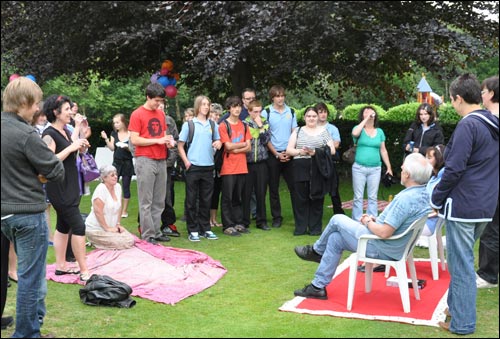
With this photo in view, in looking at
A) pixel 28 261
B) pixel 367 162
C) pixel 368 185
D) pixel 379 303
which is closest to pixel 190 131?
pixel 367 162

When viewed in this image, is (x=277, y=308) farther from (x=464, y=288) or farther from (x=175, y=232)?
(x=175, y=232)

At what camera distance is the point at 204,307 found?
5617 millimetres

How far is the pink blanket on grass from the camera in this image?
20.0 feet

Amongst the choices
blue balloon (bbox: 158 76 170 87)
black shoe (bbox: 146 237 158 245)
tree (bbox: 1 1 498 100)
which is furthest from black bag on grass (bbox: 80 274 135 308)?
blue balloon (bbox: 158 76 170 87)

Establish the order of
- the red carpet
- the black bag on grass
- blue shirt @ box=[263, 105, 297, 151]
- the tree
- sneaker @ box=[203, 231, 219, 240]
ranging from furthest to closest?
the tree → blue shirt @ box=[263, 105, 297, 151] → sneaker @ box=[203, 231, 219, 240] → the black bag on grass → the red carpet

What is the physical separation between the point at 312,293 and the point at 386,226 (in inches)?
39.0

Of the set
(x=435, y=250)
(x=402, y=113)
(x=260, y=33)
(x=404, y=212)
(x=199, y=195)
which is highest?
(x=260, y=33)

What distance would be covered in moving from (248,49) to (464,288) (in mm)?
6983

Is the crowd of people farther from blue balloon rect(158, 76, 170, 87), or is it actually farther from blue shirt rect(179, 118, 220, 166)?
blue balloon rect(158, 76, 170, 87)

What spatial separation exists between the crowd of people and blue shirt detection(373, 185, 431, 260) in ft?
0.03

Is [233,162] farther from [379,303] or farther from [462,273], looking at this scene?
[462,273]

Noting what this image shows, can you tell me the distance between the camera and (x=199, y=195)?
8625mm

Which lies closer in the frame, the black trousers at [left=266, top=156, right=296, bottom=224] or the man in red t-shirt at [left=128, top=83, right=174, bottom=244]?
the man in red t-shirt at [left=128, top=83, right=174, bottom=244]

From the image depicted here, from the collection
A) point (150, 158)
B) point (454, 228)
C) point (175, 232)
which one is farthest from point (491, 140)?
point (175, 232)
